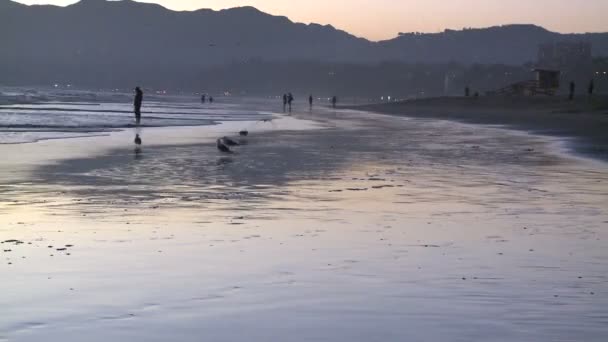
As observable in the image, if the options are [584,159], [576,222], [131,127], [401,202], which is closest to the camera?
[576,222]

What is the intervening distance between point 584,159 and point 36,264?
20.1m

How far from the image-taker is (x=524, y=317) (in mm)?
6965

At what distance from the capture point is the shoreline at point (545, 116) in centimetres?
3534

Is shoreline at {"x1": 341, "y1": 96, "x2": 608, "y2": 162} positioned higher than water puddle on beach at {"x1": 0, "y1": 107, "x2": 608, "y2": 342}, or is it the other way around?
water puddle on beach at {"x1": 0, "y1": 107, "x2": 608, "y2": 342}

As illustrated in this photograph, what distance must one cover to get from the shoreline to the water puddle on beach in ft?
40.8

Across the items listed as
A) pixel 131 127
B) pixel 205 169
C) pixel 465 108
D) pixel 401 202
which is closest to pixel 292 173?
pixel 205 169

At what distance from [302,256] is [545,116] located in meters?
57.8

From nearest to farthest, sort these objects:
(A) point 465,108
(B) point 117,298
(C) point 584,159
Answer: (B) point 117,298 → (C) point 584,159 → (A) point 465,108

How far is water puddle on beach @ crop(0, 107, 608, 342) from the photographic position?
6781 millimetres

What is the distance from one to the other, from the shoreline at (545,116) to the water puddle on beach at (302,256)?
489 inches

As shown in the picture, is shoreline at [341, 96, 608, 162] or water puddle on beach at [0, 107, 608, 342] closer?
water puddle on beach at [0, 107, 608, 342]

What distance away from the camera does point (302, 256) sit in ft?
32.0

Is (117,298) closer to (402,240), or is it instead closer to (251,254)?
(251,254)

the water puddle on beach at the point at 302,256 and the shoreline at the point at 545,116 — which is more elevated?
the water puddle on beach at the point at 302,256
